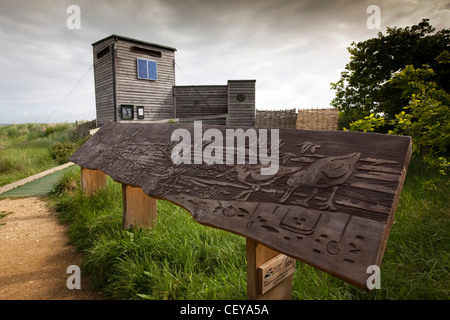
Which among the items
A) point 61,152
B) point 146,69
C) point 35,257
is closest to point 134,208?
point 35,257

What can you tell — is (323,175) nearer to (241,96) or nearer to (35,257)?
(35,257)

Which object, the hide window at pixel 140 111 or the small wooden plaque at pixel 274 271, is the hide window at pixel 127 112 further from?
the small wooden plaque at pixel 274 271

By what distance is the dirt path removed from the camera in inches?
121

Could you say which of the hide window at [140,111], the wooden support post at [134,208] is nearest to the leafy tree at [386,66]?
the wooden support post at [134,208]

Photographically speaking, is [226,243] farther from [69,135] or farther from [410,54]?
[69,135]

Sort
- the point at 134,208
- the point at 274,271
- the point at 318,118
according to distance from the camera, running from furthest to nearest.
Result: the point at 318,118 → the point at 134,208 → the point at 274,271

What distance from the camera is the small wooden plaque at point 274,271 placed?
1831 millimetres

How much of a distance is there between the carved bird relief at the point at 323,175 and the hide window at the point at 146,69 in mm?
16618

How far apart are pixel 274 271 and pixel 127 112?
1584cm

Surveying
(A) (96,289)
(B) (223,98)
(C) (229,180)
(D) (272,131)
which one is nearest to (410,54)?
(D) (272,131)

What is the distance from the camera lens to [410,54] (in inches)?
327

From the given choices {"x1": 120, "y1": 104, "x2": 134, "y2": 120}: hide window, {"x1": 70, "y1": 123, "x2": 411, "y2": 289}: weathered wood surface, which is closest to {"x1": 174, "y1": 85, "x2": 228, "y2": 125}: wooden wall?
{"x1": 120, "y1": 104, "x2": 134, "y2": 120}: hide window

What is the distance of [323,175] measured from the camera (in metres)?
1.61

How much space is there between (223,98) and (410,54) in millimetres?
12412
